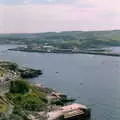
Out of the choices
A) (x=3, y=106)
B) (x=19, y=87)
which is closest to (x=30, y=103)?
(x=19, y=87)

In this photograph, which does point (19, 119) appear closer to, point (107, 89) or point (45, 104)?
point (45, 104)

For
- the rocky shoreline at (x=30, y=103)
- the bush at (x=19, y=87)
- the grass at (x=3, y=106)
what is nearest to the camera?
the grass at (x=3, y=106)

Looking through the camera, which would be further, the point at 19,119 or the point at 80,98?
the point at 80,98

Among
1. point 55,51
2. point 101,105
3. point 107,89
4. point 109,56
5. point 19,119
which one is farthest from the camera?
point 55,51

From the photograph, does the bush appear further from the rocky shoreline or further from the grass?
the grass

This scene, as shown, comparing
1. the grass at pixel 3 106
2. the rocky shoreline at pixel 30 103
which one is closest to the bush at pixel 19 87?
the rocky shoreline at pixel 30 103

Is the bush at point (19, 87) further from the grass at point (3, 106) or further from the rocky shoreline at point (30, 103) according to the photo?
the grass at point (3, 106)

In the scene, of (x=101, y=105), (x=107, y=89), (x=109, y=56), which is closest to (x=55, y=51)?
(x=109, y=56)

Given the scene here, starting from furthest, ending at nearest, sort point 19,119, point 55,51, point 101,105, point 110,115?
point 55,51, point 101,105, point 110,115, point 19,119

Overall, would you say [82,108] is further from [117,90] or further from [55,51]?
[55,51]

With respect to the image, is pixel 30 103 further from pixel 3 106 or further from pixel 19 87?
pixel 3 106
